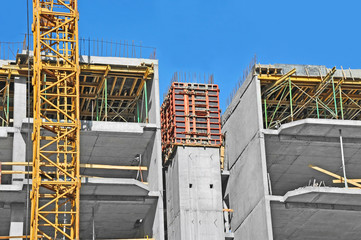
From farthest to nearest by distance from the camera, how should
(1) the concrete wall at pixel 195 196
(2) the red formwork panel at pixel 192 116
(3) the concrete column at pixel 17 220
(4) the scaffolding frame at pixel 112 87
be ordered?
(2) the red formwork panel at pixel 192 116
(4) the scaffolding frame at pixel 112 87
(1) the concrete wall at pixel 195 196
(3) the concrete column at pixel 17 220

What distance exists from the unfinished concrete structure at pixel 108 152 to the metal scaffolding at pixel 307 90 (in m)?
6.29

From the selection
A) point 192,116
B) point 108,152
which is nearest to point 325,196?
→ point 192,116

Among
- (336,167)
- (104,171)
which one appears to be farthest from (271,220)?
(104,171)

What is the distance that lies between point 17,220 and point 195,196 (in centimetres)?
943

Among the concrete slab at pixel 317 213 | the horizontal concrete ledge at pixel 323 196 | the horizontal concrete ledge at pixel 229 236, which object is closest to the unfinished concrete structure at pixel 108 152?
the horizontal concrete ledge at pixel 229 236

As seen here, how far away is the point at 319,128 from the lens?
1591 inches

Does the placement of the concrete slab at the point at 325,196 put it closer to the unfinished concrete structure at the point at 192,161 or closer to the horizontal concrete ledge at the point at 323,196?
the horizontal concrete ledge at the point at 323,196

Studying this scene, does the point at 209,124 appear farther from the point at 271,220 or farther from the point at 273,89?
the point at 271,220

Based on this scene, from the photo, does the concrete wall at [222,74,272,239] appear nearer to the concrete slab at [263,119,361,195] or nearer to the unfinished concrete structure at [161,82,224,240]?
the concrete slab at [263,119,361,195]

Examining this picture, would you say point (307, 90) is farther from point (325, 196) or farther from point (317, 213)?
point (325, 196)

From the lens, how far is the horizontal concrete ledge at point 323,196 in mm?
38406

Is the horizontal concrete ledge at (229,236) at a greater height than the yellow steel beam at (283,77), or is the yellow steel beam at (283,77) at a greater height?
the yellow steel beam at (283,77)

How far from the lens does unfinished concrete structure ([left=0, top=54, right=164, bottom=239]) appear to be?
39188 millimetres

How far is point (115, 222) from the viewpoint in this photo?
43969 millimetres
